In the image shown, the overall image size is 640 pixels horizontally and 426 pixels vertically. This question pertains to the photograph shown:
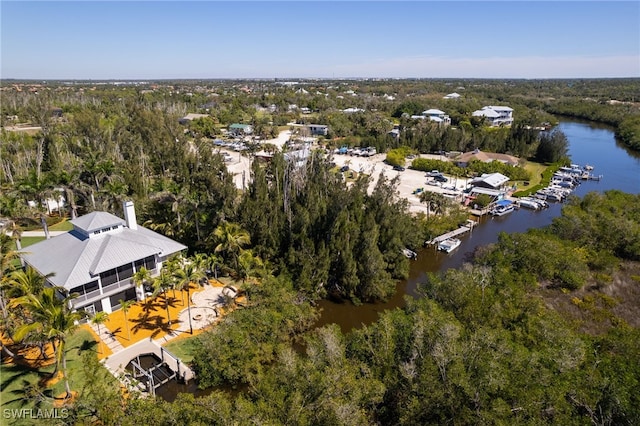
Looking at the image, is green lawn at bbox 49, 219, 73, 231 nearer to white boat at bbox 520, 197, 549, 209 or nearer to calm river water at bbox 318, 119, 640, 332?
calm river water at bbox 318, 119, 640, 332

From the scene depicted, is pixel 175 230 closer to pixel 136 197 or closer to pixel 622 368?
pixel 136 197

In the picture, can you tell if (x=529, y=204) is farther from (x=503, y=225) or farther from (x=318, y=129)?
(x=318, y=129)

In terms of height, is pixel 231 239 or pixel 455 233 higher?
pixel 231 239

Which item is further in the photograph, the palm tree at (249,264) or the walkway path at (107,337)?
the palm tree at (249,264)

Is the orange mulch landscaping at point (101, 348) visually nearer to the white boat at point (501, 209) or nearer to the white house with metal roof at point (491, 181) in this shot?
the white boat at point (501, 209)

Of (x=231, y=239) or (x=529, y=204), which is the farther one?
(x=529, y=204)

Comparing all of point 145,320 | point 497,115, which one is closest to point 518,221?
point 145,320

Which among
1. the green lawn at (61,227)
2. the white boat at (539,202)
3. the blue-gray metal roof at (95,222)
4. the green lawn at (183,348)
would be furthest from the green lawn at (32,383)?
the white boat at (539,202)
